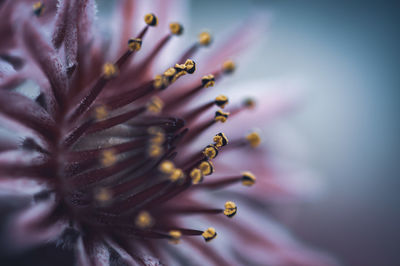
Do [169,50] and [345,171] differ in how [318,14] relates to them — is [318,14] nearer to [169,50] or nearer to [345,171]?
[345,171]

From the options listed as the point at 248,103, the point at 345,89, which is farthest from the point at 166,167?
the point at 345,89

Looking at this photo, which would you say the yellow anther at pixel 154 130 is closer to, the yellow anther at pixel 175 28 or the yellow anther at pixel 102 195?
the yellow anther at pixel 102 195

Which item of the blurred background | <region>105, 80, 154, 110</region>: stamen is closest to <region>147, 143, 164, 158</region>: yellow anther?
<region>105, 80, 154, 110</region>: stamen

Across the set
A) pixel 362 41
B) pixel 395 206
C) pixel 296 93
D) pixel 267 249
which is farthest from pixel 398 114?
pixel 267 249

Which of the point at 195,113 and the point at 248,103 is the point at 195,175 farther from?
the point at 248,103

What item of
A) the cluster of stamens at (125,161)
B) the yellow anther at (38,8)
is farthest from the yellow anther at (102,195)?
the yellow anther at (38,8)
